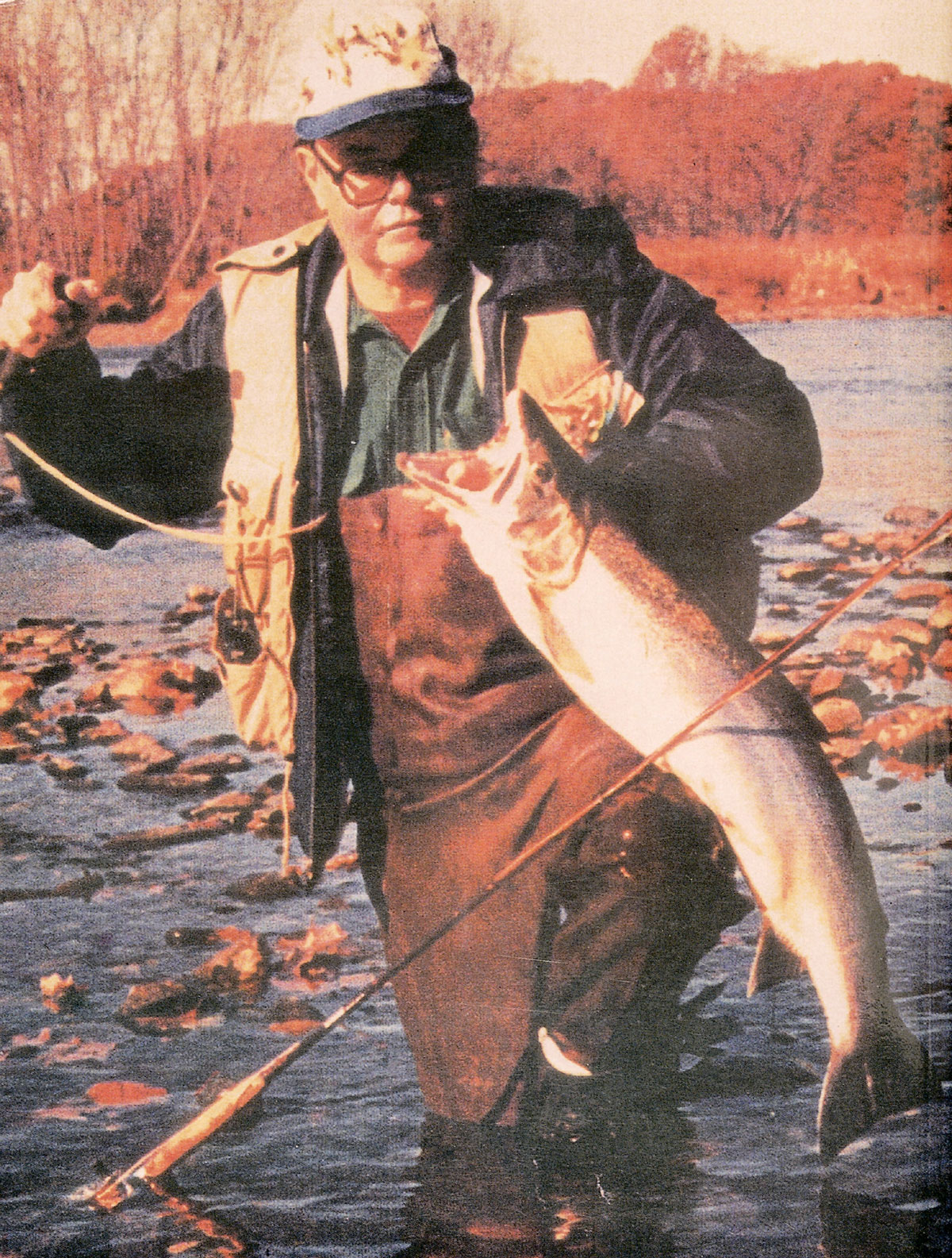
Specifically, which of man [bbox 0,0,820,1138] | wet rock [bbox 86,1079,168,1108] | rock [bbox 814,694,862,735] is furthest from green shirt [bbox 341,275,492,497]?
wet rock [bbox 86,1079,168,1108]

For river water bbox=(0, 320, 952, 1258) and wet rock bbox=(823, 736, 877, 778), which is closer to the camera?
river water bbox=(0, 320, 952, 1258)

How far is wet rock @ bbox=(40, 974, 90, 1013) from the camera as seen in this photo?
130 inches

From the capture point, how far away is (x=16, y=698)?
3.47 meters

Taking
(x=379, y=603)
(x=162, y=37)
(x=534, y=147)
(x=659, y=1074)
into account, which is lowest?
(x=659, y=1074)

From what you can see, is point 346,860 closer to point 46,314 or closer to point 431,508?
point 431,508

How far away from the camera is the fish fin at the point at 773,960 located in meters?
2.96

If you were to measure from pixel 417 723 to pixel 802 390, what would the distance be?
3.17ft

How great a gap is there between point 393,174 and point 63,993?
1.72 meters

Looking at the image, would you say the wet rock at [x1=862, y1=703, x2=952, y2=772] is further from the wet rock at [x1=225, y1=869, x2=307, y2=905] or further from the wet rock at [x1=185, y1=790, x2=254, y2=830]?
the wet rock at [x1=185, y1=790, x2=254, y2=830]

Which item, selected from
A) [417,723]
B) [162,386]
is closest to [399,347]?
[162,386]

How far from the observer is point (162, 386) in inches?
126

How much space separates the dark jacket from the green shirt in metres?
0.04

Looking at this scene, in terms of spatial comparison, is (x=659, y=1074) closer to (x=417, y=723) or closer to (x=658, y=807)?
(x=658, y=807)

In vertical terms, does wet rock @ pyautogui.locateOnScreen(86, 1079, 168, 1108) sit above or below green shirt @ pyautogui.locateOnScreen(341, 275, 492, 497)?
below
